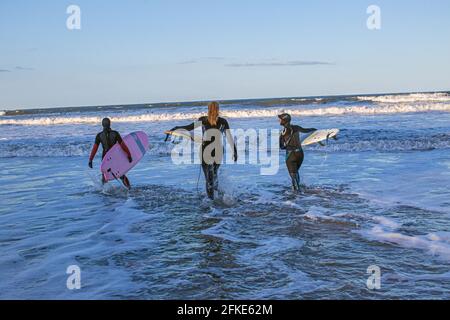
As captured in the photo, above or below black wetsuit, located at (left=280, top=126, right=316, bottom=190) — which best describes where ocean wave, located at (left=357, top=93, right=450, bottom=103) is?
above

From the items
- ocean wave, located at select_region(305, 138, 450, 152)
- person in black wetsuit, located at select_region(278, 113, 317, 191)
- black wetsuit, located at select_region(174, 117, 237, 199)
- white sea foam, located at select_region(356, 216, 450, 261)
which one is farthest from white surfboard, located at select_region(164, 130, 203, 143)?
ocean wave, located at select_region(305, 138, 450, 152)

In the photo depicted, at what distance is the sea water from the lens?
4246 millimetres

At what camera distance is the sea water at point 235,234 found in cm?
425

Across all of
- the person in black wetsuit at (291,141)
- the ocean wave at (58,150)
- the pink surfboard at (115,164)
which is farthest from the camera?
the ocean wave at (58,150)

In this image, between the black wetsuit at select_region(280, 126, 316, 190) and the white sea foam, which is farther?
the black wetsuit at select_region(280, 126, 316, 190)

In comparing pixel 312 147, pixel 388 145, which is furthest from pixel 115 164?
pixel 388 145

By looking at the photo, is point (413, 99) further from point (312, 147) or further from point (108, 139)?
point (108, 139)

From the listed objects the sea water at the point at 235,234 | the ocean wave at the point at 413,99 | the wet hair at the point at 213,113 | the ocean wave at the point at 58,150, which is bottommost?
the sea water at the point at 235,234

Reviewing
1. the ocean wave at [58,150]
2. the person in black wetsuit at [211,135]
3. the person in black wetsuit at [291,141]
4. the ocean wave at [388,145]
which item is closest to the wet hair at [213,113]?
the person in black wetsuit at [211,135]

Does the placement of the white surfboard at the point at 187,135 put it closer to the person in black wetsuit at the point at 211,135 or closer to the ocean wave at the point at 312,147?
the person in black wetsuit at the point at 211,135

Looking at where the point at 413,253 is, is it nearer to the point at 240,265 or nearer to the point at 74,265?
the point at 240,265

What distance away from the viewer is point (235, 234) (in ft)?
20.0

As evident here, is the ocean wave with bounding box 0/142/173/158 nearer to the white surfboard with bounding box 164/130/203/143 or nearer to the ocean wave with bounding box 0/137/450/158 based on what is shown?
the ocean wave with bounding box 0/137/450/158
